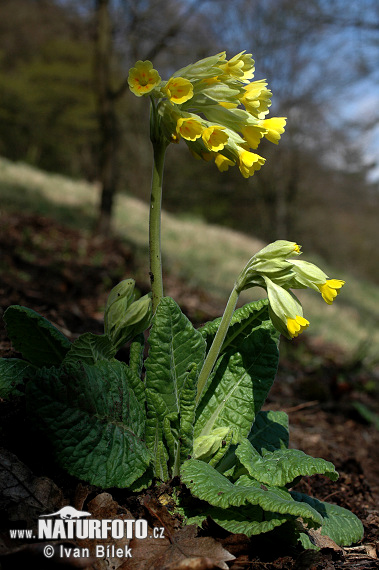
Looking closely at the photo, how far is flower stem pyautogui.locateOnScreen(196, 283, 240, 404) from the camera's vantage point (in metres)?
1.59

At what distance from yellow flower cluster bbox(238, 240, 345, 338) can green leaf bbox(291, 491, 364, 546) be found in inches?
22.5

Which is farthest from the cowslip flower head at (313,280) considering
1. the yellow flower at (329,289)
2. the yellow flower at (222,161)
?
the yellow flower at (222,161)

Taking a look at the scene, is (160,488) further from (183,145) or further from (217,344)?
(183,145)

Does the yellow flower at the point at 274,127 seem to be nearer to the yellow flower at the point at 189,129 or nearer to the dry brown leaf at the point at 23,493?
the yellow flower at the point at 189,129

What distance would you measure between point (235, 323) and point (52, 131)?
23252mm

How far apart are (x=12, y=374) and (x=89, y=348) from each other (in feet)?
0.87

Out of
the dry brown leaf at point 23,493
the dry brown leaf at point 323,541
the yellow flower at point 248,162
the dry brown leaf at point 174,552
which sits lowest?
the dry brown leaf at point 323,541

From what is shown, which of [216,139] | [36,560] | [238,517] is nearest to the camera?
[36,560]

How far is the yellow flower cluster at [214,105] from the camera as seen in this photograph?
4.91 feet

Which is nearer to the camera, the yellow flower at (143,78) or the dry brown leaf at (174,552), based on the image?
the dry brown leaf at (174,552)

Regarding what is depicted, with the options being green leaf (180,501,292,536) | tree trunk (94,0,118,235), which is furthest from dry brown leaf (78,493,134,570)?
tree trunk (94,0,118,235)

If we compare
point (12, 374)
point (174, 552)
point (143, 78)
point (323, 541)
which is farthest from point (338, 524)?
point (143, 78)

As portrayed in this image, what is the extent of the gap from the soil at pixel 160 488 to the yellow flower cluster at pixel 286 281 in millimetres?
582

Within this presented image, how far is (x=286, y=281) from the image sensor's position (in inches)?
60.7
